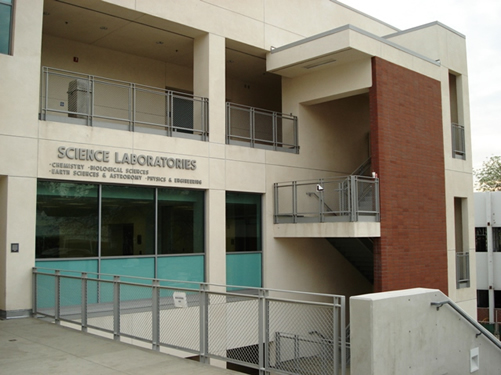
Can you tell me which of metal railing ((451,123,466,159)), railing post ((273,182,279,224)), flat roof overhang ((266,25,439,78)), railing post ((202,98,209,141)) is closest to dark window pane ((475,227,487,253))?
metal railing ((451,123,466,159))

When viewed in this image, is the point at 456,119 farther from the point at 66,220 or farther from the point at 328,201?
the point at 66,220

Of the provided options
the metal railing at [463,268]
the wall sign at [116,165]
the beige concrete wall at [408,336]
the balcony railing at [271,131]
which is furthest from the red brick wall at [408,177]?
the beige concrete wall at [408,336]

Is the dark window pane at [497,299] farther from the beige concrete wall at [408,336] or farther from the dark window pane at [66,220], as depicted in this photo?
the dark window pane at [66,220]

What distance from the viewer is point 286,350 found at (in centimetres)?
917

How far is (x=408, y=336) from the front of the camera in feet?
27.4

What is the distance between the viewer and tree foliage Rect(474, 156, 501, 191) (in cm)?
6216

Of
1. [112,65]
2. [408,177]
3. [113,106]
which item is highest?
[112,65]

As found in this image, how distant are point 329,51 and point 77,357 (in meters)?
11.8

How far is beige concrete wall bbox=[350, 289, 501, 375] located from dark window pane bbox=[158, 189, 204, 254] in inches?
331

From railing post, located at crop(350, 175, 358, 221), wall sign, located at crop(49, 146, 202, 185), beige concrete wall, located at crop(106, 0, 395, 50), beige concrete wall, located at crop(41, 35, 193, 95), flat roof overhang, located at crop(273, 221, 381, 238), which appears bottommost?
flat roof overhang, located at crop(273, 221, 381, 238)

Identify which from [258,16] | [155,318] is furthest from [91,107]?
[155,318]

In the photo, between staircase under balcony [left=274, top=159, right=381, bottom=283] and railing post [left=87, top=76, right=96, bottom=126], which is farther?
staircase under balcony [left=274, top=159, right=381, bottom=283]

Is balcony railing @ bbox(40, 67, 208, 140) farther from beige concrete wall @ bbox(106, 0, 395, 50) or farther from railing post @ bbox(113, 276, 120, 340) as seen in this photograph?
railing post @ bbox(113, 276, 120, 340)

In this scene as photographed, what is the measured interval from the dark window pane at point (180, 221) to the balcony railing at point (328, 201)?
3038 millimetres
